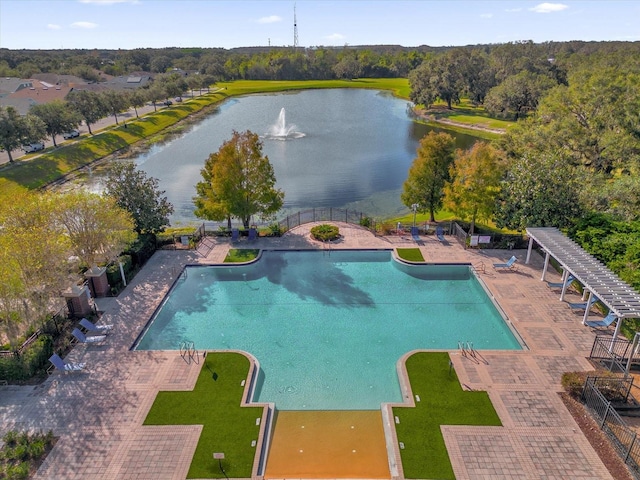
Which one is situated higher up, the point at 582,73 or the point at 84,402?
the point at 582,73

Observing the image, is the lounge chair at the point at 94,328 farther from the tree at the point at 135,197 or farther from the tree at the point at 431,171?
the tree at the point at 431,171

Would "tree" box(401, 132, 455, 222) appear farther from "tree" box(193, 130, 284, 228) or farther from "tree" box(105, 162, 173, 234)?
"tree" box(105, 162, 173, 234)

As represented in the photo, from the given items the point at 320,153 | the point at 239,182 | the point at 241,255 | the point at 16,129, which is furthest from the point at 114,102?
the point at 241,255

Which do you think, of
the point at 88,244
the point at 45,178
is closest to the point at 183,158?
the point at 45,178

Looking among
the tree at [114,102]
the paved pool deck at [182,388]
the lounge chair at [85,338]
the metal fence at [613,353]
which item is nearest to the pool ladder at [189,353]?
the paved pool deck at [182,388]

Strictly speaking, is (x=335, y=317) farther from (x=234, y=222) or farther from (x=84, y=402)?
(x=234, y=222)

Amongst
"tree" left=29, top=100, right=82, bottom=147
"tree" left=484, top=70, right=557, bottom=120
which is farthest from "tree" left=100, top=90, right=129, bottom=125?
"tree" left=484, top=70, right=557, bottom=120
